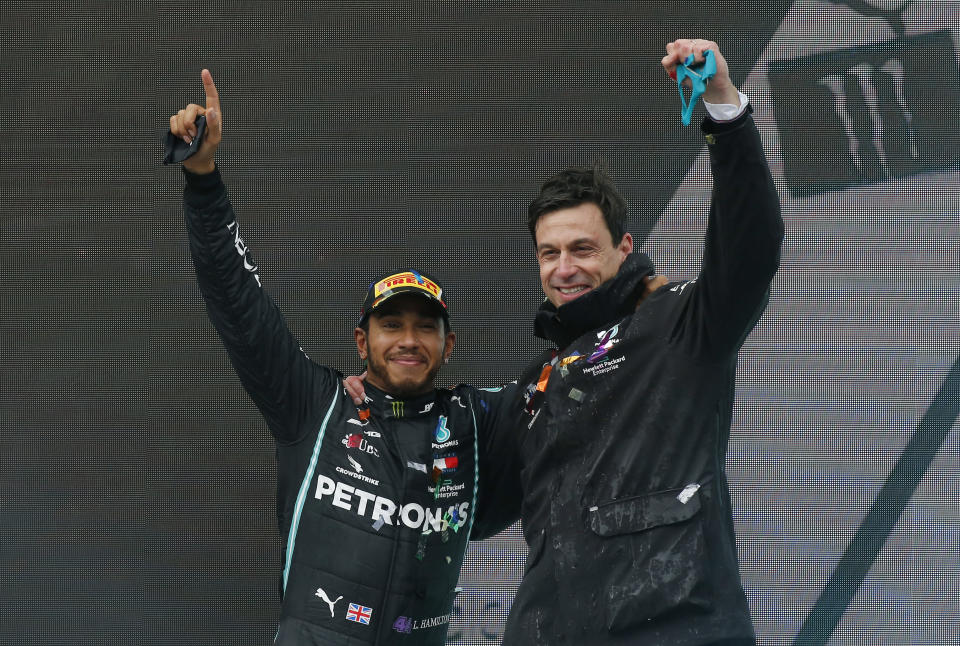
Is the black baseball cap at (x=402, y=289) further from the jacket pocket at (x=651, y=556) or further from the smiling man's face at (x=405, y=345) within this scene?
the jacket pocket at (x=651, y=556)

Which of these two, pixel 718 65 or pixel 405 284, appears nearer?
pixel 718 65

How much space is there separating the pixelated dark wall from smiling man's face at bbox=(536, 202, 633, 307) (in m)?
0.98

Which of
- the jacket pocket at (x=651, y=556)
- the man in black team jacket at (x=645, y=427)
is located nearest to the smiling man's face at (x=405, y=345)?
the man in black team jacket at (x=645, y=427)

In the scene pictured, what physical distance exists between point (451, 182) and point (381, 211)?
180mm

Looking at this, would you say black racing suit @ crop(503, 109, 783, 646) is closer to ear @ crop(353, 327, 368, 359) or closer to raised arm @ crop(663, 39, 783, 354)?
raised arm @ crop(663, 39, 783, 354)

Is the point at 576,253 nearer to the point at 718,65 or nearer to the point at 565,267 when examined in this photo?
the point at 565,267

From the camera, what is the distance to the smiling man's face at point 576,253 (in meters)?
1.53

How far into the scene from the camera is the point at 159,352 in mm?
2537

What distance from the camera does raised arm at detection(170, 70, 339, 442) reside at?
1.63 meters

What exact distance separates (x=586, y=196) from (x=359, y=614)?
2.43ft

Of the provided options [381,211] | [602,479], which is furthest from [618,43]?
[602,479]

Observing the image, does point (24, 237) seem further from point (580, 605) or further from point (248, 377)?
point (580, 605)

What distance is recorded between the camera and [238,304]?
67.5 inches

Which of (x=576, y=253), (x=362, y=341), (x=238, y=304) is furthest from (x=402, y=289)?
(x=576, y=253)
